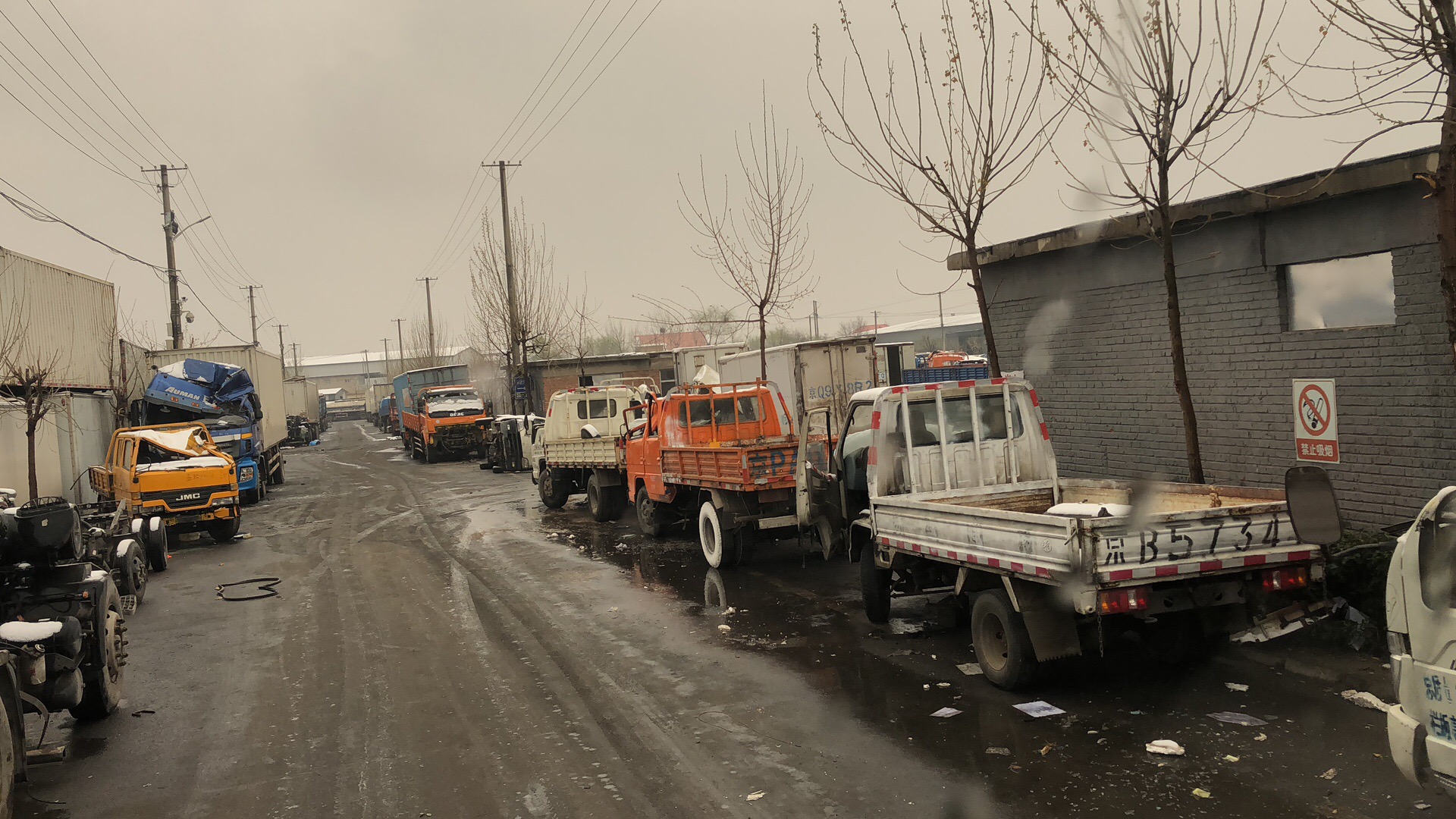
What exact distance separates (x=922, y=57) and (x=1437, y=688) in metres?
8.98

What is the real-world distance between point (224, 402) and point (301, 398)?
114 ft

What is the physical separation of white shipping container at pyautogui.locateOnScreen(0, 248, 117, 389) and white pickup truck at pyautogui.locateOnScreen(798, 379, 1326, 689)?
17078 millimetres

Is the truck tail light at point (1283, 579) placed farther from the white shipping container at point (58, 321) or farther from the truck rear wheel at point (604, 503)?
the white shipping container at point (58, 321)

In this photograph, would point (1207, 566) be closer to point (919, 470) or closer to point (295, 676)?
point (919, 470)

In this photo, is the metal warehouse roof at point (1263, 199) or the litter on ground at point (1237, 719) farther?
the metal warehouse roof at point (1263, 199)

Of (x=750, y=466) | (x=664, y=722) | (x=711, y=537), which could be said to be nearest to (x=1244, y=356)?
(x=750, y=466)

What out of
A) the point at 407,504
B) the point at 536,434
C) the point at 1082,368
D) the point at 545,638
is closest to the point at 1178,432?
the point at 1082,368

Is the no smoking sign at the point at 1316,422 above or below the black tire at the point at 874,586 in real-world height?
above

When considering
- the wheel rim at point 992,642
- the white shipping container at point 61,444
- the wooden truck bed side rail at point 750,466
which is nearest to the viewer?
the wheel rim at point 992,642

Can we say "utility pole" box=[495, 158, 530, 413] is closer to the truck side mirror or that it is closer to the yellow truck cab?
the yellow truck cab

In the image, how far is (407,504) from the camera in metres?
22.1

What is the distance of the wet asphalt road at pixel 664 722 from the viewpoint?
5.30 m

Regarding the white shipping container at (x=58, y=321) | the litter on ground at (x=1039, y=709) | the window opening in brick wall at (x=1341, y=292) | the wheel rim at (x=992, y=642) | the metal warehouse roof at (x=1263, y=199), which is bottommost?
the litter on ground at (x=1039, y=709)

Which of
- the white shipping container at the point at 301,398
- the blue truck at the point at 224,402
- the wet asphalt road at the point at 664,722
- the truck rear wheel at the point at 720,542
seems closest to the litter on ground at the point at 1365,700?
the wet asphalt road at the point at 664,722
